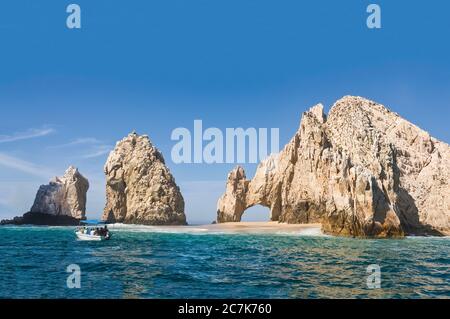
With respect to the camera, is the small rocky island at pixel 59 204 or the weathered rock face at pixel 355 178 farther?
the small rocky island at pixel 59 204

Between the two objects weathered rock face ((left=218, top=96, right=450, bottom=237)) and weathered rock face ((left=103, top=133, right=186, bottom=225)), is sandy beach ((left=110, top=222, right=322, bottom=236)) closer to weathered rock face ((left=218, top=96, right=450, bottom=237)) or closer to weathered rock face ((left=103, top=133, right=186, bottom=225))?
weathered rock face ((left=218, top=96, right=450, bottom=237))

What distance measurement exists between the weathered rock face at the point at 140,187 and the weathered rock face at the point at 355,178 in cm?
1704

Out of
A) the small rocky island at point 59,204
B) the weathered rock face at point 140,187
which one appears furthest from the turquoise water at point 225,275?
the small rocky island at point 59,204

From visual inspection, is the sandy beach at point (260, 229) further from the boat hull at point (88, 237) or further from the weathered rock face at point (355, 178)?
the boat hull at point (88, 237)

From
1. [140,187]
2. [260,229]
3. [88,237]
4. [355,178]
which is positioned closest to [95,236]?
[88,237]

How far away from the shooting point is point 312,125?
109625mm

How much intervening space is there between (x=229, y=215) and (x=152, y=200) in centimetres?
2544

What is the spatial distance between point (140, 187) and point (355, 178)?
8317 cm

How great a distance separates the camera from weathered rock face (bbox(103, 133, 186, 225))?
136m

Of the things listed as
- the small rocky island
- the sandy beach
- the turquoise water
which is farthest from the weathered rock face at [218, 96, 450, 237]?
the small rocky island

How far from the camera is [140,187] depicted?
5502 inches

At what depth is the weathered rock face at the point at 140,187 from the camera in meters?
136
